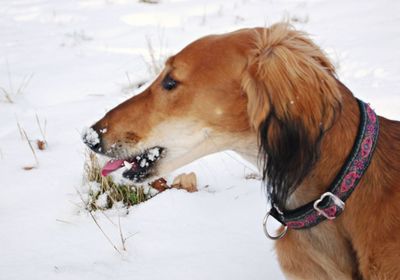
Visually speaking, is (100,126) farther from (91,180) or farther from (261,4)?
(261,4)

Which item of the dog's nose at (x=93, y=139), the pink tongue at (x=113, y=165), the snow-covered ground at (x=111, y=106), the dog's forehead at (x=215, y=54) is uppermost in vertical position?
the dog's forehead at (x=215, y=54)

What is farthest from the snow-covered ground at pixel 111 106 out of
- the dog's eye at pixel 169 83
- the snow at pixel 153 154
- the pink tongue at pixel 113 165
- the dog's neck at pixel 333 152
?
the dog's eye at pixel 169 83

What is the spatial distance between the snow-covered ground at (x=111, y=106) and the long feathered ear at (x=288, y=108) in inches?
38.7

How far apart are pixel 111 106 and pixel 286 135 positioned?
3218 millimetres

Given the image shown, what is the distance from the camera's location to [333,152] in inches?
77.6

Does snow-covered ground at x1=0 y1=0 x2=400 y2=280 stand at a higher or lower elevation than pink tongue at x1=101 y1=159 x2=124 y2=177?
lower

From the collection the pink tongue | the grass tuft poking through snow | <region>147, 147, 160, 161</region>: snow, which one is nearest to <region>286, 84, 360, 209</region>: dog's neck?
<region>147, 147, 160, 161</region>: snow

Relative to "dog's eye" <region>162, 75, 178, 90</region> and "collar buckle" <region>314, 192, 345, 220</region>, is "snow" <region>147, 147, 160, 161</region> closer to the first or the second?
"dog's eye" <region>162, 75, 178, 90</region>

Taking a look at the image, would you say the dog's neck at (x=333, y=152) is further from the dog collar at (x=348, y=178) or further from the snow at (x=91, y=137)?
the snow at (x=91, y=137)

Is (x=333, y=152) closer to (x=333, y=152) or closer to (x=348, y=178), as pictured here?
(x=333, y=152)

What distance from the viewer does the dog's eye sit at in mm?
2217

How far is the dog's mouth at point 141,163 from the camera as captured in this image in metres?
2.32

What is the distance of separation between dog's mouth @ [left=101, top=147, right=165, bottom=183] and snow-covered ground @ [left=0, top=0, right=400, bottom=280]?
69 cm

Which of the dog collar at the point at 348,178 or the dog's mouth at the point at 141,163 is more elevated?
the dog collar at the point at 348,178
